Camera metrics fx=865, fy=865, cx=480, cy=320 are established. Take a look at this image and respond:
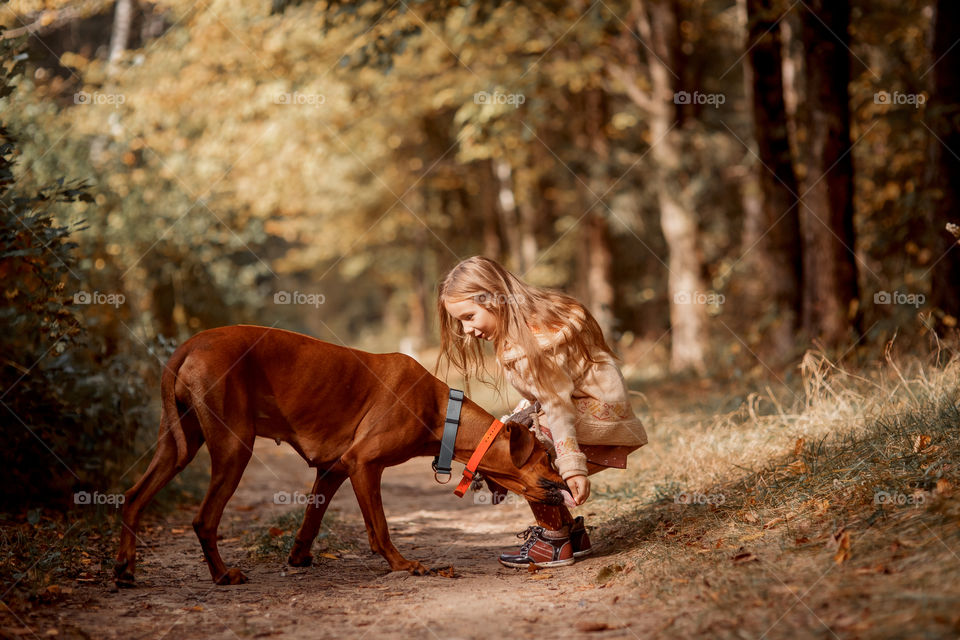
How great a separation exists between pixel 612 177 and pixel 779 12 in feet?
20.6

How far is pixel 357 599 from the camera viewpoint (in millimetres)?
3949

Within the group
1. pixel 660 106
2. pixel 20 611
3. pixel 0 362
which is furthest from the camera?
pixel 660 106

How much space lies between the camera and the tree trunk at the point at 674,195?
43.7ft

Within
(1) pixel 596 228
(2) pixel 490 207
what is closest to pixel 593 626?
(1) pixel 596 228

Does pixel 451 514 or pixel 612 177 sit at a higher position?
pixel 612 177

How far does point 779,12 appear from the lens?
9414 millimetres

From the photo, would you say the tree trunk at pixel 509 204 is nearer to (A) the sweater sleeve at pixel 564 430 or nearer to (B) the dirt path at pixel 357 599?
(B) the dirt path at pixel 357 599

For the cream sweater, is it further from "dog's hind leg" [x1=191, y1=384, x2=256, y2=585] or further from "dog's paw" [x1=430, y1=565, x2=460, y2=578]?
"dog's hind leg" [x1=191, y1=384, x2=256, y2=585]

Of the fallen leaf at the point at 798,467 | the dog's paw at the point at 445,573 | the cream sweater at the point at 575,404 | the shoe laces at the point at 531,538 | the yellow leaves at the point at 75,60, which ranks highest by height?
the yellow leaves at the point at 75,60

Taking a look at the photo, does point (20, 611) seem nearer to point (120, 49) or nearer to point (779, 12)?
point (779, 12)

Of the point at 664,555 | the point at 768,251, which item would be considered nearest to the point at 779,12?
the point at 768,251

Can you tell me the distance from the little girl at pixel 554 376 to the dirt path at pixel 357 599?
0.76ft

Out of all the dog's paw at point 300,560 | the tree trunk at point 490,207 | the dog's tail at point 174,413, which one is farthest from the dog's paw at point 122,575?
the tree trunk at point 490,207

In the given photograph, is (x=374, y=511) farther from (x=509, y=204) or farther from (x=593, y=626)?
(x=509, y=204)
